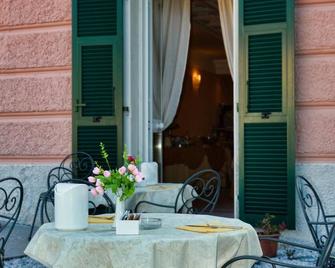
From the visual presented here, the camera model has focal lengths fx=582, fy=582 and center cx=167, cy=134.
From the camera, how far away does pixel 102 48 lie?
19.0ft

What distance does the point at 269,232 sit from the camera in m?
4.69

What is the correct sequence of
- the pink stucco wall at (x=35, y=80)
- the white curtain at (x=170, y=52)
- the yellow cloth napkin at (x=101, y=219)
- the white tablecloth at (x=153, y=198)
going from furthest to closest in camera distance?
1. the white curtain at (x=170, y=52)
2. the pink stucco wall at (x=35, y=80)
3. the white tablecloth at (x=153, y=198)
4. the yellow cloth napkin at (x=101, y=219)

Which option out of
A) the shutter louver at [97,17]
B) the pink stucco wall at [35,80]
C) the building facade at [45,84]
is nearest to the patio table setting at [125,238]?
the building facade at [45,84]

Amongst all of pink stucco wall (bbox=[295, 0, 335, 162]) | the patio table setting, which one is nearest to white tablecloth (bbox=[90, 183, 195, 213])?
pink stucco wall (bbox=[295, 0, 335, 162])

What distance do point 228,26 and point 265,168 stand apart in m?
1.80

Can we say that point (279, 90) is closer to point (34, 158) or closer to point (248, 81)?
point (248, 81)

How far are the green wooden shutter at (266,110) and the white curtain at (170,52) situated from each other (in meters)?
1.49

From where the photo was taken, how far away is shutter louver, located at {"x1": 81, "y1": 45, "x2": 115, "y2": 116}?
575 cm

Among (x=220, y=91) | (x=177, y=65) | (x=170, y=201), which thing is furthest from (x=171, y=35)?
(x=220, y=91)

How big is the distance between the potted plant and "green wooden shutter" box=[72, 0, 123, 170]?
1.60 meters

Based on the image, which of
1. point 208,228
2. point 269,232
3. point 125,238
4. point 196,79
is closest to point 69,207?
point 125,238

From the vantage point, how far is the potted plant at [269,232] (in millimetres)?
4586

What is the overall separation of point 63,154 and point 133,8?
1.67m

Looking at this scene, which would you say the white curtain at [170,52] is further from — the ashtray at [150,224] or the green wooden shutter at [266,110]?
the ashtray at [150,224]
